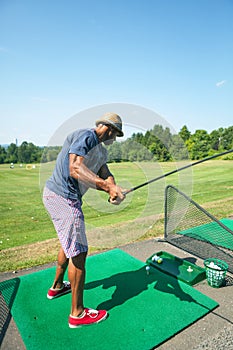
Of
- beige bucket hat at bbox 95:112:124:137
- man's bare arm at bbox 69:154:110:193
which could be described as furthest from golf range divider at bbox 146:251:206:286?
beige bucket hat at bbox 95:112:124:137

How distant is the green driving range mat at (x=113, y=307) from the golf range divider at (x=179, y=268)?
0.08m

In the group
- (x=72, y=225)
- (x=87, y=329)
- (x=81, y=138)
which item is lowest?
(x=87, y=329)

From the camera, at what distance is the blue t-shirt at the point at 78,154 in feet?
6.86

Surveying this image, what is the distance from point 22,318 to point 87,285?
0.83 m

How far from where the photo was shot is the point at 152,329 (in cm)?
236

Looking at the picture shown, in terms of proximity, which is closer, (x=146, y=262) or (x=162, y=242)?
(x=146, y=262)

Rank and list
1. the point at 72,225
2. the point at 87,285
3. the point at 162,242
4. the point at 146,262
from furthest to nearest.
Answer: the point at 162,242
the point at 146,262
the point at 87,285
the point at 72,225

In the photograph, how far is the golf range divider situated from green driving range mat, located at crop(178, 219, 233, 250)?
1.10 meters

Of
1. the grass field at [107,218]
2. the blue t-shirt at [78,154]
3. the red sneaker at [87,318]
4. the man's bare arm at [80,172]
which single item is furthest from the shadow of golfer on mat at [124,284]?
the man's bare arm at [80,172]

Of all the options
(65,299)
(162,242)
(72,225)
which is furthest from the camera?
(162,242)

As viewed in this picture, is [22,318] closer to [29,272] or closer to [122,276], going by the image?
[29,272]

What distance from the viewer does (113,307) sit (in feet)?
8.80

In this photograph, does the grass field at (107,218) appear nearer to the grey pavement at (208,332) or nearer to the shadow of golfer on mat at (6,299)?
the shadow of golfer on mat at (6,299)

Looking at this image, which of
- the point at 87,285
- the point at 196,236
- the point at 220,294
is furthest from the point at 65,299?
the point at 196,236
